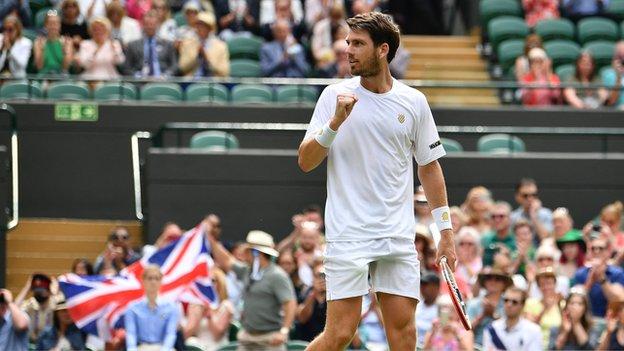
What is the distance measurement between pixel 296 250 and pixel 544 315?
2.82 m

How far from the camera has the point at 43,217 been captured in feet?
62.4

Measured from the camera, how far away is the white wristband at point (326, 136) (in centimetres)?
801

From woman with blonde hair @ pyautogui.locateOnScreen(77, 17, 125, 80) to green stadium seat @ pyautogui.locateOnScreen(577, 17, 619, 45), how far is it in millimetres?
6372

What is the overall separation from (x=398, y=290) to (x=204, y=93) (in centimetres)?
1134

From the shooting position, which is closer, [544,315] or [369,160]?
[369,160]

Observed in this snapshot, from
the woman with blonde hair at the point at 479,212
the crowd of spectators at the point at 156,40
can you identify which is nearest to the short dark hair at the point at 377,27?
the woman with blonde hair at the point at 479,212

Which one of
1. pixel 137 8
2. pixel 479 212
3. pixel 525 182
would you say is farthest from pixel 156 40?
pixel 479 212

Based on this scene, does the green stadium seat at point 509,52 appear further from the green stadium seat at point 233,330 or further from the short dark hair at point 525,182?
the green stadium seat at point 233,330

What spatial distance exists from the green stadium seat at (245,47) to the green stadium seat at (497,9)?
11.9 ft

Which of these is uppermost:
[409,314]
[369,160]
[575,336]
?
[369,160]

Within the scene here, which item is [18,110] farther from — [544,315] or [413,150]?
[413,150]

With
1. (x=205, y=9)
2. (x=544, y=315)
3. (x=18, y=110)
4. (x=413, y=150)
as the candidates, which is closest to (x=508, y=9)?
(x=205, y=9)

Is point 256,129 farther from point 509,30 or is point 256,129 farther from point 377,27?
point 377,27

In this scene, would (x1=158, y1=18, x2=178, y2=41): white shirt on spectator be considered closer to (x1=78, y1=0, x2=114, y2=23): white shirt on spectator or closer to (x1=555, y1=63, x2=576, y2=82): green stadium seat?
(x1=78, y1=0, x2=114, y2=23): white shirt on spectator
